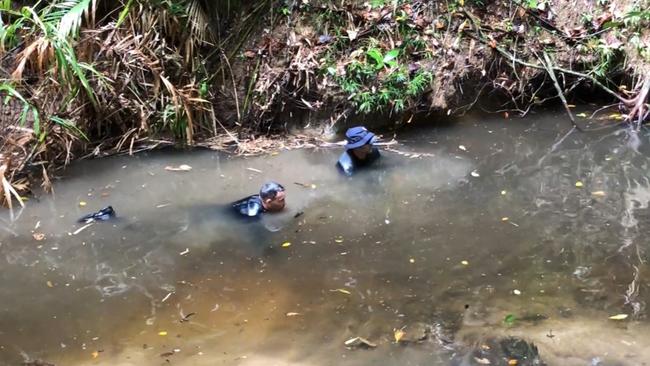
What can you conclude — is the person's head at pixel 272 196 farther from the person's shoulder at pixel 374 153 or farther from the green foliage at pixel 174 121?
the green foliage at pixel 174 121

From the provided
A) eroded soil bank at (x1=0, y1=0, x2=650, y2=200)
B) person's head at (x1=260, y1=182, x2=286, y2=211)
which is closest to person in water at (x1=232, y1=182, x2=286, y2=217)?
person's head at (x1=260, y1=182, x2=286, y2=211)

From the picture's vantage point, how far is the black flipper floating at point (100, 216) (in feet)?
15.2

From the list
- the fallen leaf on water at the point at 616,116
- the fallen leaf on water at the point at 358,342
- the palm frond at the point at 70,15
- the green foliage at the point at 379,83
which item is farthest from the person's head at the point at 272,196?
the fallen leaf on water at the point at 616,116

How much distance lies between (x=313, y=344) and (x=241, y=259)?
3.43 feet

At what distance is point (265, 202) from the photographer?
4.63 meters

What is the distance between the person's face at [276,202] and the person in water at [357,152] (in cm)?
89

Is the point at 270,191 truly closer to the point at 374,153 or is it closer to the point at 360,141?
the point at 360,141

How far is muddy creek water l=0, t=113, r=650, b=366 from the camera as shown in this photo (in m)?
3.27

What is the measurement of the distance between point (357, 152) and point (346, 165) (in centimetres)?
15

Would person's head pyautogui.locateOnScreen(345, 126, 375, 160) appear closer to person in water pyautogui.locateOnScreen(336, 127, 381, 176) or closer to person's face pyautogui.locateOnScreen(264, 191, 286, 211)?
person in water pyautogui.locateOnScreen(336, 127, 381, 176)

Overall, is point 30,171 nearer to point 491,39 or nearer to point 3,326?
point 3,326

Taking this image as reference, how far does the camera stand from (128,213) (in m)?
4.74

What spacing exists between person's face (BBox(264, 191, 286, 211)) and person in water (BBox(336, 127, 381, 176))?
2.92ft

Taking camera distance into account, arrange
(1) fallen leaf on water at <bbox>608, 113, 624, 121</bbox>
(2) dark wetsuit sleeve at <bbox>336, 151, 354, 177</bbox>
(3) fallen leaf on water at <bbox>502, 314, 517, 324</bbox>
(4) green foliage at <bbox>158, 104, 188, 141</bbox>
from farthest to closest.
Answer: (1) fallen leaf on water at <bbox>608, 113, 624, 121</bbox> → (4) green foliage at <bbox>158, 104, 188, 141</bbox> → (2) dark wetsuit sleeve at <bbox>336, 151, 354, 177</bbox> → (3) fallen leaf on water at <bbox>502, 314, 517, 324</bbox>
